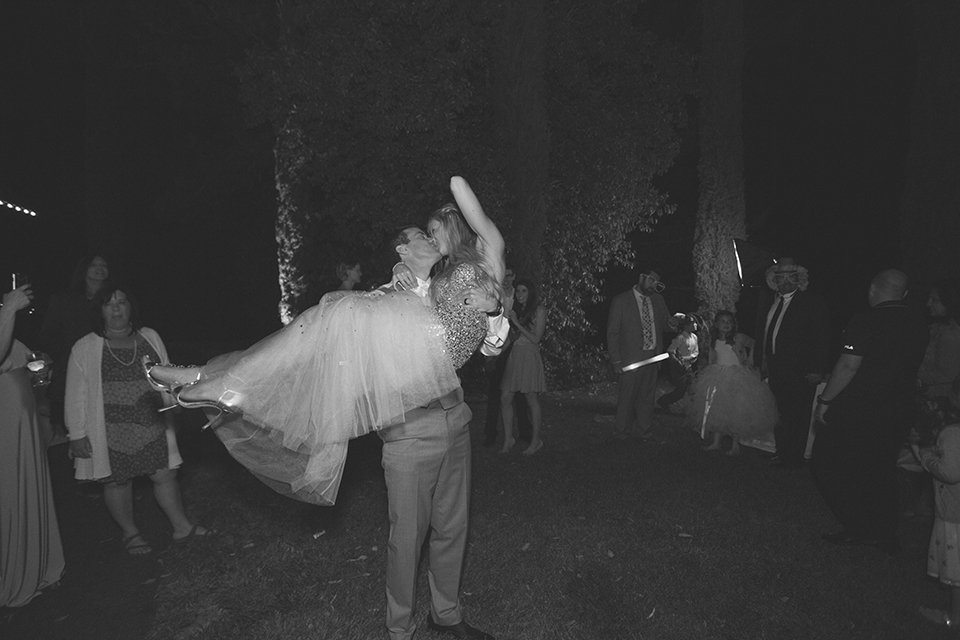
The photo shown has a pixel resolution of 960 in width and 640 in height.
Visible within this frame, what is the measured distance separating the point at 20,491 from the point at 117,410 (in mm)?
817

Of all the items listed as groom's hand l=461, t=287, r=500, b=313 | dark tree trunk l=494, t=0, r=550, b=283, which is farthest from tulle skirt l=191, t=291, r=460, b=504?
dark tree trunk l=494, t=0, r=550, b=283

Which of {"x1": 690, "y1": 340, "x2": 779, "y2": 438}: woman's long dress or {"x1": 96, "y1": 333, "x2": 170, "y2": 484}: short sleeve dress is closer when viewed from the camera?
{"x1": 96, "y1": 333, "x2": 170, "y2": 484}: short sleeve dress

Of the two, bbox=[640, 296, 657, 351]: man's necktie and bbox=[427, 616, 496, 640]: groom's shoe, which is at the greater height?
bbox=[640, 296, 657, 351]: man's necktie

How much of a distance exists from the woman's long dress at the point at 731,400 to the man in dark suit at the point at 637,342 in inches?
24.7

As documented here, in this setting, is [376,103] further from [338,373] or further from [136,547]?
[338,373]

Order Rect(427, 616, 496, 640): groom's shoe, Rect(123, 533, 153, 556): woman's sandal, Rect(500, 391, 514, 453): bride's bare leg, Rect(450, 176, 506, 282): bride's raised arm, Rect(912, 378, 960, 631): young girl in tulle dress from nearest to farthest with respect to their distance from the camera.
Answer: Rect(450, 176, 506, 282): bride's raised arm → Rect(427, 616, 496, 640): groom's shoe → Rect(912, 378, 960, 631): young girl in tulle dress → Rect(123, 533, 153, 556): woman's sandal → Rect(500, 391, 514, 453): bride's bare leg

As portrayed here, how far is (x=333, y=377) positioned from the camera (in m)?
3.45

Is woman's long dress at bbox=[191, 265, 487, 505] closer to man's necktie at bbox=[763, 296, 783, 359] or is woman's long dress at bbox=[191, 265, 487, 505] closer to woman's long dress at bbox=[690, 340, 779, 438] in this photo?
man's necktie at bbox=[763, 296, 783, 359]

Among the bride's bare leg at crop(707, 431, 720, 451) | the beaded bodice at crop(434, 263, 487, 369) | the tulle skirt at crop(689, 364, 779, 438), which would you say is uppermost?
the beaded bodice at crop(434, 263, 487, 369)

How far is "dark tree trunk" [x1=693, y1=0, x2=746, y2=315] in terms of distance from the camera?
13.3 metres

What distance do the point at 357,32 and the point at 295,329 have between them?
816 centimetres

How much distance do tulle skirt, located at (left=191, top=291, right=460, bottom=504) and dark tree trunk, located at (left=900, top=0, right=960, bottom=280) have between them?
7.37m

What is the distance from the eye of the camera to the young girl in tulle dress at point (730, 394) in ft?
25.3

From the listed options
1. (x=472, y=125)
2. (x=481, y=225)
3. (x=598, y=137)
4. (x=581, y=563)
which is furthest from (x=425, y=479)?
(x=598, y=137)
